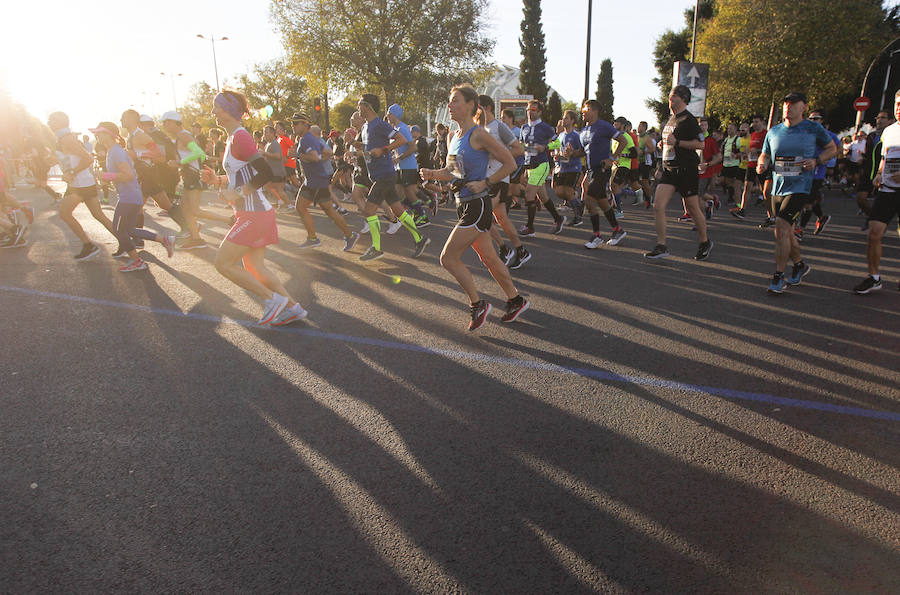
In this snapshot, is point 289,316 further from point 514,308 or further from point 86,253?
point 86,253

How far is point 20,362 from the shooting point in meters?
4.54

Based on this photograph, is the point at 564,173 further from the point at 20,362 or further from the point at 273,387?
the point at 20,362

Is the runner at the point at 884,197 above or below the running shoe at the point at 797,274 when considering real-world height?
above

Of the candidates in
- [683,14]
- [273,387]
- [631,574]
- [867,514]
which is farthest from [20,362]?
Result: [683,14]

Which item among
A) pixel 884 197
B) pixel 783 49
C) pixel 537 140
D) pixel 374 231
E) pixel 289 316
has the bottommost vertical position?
pixel 289 316

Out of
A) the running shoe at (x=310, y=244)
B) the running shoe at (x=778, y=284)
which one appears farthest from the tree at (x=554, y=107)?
the running shoe at (x=778, y=284)

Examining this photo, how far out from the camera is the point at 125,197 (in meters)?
7.49

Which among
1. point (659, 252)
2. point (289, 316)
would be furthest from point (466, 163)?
point (659, 252)

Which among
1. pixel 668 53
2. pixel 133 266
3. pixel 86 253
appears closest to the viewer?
pixel 133 266

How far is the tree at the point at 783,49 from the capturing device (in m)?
28.2

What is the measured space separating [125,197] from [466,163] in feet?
16.8

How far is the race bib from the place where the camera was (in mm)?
5945

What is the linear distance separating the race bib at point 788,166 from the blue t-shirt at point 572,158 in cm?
381

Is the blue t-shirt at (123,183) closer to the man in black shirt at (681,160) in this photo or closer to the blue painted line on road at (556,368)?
the blue painted line on road at (556,368)
